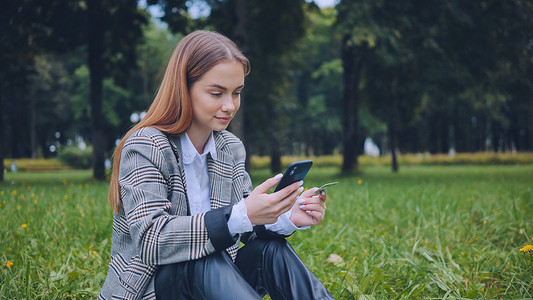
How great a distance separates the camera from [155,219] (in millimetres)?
1416

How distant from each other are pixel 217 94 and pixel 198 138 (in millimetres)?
227

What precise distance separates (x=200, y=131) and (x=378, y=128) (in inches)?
1131

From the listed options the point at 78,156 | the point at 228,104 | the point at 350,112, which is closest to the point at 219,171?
the point at 228,104

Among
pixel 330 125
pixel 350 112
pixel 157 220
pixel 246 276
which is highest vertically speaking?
pixel 330 125

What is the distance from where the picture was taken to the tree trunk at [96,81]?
10.8m

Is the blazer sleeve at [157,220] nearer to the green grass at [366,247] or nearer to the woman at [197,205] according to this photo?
the woman at [197,205]

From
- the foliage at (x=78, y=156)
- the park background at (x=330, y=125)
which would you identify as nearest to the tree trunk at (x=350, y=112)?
the park background at (x=330, y=125)

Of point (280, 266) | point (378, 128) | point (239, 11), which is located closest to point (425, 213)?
point (280, 266)

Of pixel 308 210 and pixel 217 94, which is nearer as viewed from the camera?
pixel 217 94

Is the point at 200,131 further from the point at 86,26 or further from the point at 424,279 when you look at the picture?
the point at 86,26

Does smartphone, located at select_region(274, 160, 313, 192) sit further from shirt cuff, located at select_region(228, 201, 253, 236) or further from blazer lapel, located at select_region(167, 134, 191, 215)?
blazer lapel, located at select_region(167, 134, 191, 215)

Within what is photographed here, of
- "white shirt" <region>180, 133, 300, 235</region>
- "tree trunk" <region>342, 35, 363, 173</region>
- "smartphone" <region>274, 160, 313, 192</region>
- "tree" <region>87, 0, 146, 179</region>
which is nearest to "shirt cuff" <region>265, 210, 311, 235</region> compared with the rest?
"white shirt" <region>180, 133, 300, 235</region>

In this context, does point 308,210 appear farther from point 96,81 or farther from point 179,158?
point 96,81

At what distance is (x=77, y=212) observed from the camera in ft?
12.2
